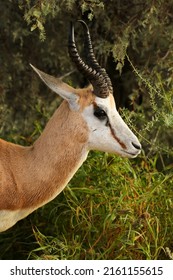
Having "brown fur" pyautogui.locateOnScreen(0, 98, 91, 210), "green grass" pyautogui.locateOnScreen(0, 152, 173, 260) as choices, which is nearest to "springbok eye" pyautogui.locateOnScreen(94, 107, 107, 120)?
"brown fur" pyautogui.locateOnScreen(0, 98, 91, 210)

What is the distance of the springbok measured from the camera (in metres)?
6.27

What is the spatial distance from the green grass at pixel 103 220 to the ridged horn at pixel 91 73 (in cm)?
110

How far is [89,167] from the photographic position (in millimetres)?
7602

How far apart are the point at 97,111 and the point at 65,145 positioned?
0.35 metres

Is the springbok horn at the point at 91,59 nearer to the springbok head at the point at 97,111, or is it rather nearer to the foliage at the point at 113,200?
the springbok head at the point at 97,111

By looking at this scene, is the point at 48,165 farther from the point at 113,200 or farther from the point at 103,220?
the point at 113,200

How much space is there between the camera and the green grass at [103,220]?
22.6ft

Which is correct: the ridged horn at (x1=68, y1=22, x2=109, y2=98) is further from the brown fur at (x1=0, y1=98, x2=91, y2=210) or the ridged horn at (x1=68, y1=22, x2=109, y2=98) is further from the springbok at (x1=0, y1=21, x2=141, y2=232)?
the brown fur at (x1=0, y1=98, x2=91, y2=210)

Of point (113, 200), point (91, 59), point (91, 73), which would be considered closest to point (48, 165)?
point (91, 73)

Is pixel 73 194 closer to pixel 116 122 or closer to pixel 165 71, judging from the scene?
pixel 116 122

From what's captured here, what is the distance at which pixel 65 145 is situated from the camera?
6.36 metres

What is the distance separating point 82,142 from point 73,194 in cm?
102

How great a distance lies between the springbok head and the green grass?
0.84 metres

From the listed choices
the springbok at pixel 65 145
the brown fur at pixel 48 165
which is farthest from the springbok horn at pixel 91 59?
the brown fur at pixel 48 165
